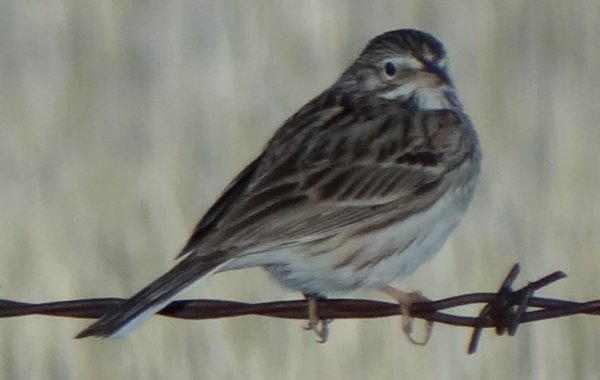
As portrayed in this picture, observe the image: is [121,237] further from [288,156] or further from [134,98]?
[288,156]

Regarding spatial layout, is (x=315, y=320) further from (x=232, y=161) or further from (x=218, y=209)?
(x=232, y=161)

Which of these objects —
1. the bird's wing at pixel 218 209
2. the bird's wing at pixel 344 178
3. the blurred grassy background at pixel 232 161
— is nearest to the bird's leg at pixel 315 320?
the bird's wing at pixel 344 178

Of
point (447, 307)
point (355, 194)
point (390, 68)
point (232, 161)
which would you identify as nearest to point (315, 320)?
point (355, 194)

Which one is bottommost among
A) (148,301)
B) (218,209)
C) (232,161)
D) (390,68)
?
(148,301)

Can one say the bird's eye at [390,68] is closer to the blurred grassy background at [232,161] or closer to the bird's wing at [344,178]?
the bird's wing at [344,178]

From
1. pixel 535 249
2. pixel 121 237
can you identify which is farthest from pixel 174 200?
pixel 535 249

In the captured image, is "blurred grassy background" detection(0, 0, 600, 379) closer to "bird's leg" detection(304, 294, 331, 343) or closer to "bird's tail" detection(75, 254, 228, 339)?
"bird's leg" detection(304, 294, 331, 343)
